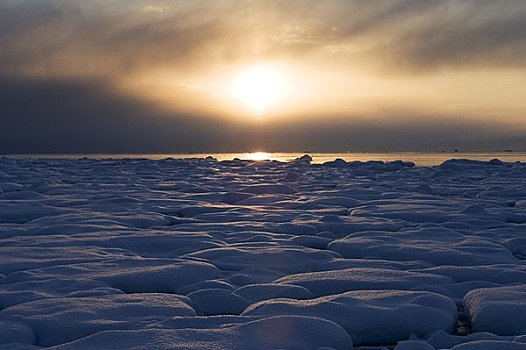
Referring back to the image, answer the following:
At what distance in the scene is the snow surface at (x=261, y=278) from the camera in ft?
7.50

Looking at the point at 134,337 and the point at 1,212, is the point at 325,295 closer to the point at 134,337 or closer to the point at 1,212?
the point at 134,337

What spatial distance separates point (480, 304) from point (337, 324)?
2.66 feet

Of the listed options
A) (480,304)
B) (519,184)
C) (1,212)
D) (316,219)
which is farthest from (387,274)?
(519,184)

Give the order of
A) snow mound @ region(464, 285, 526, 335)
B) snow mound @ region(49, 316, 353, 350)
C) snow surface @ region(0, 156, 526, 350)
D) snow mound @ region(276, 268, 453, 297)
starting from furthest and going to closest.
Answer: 1. snow mound @ region(276, 268, 453, 297)
2. snow mound @ region(464, 285, 526, 335)
3. snow surface @ region(0, 156, 526, 350)
4. snow mound @ region(49, 316, 353, 350)

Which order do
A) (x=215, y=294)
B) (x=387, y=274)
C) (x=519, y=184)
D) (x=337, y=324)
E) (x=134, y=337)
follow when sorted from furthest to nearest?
(x=519, y=184) < (x=387, y=274) < (x=215, y=294) < (x=337, y=324) < (x=134, y=337)

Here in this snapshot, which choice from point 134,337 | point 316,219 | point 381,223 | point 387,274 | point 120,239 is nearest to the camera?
point 134,337

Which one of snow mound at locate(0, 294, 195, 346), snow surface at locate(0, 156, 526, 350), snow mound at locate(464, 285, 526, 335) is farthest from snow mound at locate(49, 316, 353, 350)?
snow mound at locate(464, 285, 526, 335)

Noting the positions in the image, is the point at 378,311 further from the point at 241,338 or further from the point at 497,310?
the point at 241,338

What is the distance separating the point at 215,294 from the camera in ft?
9.45

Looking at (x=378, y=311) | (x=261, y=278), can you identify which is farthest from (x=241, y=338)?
(x=261, y=278)

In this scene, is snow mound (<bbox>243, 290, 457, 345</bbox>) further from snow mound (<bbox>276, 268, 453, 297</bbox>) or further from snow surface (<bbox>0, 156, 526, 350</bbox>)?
snow mound (<bbox>276, 268, 453, 297</bbox>)

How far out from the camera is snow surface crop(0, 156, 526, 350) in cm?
229

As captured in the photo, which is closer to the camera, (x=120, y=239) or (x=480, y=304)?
(x=480, y=304)

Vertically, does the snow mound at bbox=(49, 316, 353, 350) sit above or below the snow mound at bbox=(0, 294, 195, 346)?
above
